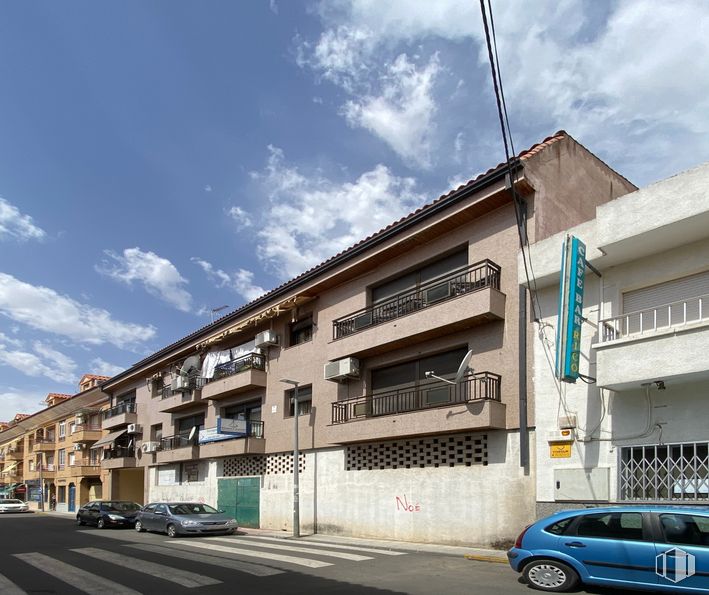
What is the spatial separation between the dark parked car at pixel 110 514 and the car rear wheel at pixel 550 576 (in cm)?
2101

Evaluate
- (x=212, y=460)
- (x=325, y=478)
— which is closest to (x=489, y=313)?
(x=325, y=478)

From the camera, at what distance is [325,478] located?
20.8 m

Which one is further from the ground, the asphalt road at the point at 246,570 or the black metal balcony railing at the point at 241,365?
the black metal balcony railing at the point at 241,365

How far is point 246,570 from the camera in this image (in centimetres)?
1146

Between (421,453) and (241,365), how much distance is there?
11.5 m

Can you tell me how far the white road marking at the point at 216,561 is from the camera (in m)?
11.3

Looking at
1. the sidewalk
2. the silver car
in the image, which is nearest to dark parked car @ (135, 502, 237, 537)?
the sidewalk

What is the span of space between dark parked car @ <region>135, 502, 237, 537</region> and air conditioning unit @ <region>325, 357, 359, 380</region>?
5.83 metres

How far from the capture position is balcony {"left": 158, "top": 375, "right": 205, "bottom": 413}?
2930 centimetres

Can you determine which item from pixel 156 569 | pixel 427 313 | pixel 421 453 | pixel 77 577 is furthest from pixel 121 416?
pixel 77 577

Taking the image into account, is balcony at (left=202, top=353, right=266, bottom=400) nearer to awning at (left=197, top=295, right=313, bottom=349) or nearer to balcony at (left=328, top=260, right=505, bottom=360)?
awning at (left=197, top=295, right=313, bottom=349)

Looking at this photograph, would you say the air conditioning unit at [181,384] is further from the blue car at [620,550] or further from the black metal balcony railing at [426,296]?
the blue car at [620,550]

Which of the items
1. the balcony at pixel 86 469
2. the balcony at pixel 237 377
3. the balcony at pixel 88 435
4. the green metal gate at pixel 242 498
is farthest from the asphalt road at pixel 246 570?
the balcony at pixel 88 435

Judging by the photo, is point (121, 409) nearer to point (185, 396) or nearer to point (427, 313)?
point (185, 396)
